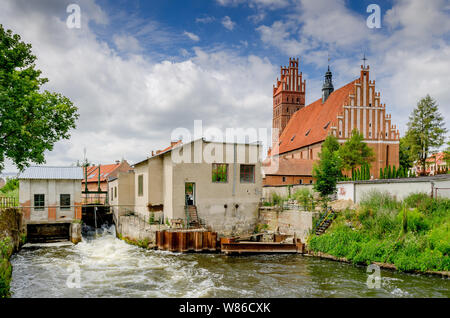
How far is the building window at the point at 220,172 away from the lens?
2289cm

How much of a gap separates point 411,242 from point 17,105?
18.5m

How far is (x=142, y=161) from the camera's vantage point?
2523 centimetres

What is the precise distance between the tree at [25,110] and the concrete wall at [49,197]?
814 cm

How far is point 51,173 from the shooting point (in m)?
24.4

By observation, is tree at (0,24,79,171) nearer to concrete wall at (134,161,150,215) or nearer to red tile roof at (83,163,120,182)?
concrete wall at (134,161,150,215)

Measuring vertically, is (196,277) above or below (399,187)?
below

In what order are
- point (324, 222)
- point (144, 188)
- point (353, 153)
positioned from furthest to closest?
point (353, 153) < point (144, 188) < point (324, 222)

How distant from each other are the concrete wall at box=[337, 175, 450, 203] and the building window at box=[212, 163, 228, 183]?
8.02m

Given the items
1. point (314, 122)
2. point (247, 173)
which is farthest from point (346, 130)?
point (247, 173)

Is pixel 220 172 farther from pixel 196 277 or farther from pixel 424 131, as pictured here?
pixel 424 131

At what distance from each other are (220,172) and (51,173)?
12.3 m

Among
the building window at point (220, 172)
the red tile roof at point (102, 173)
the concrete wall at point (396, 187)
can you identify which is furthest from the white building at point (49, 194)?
the red tile roof at point (102, 173)

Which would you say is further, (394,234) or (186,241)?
(186,241)

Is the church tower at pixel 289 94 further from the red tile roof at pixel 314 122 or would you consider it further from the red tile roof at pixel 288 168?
the red tile roof at pixel 288 168
